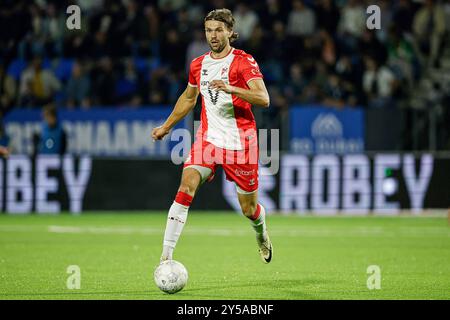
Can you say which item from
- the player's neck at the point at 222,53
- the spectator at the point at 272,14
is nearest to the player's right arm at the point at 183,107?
the player's neck at the point at 222,53

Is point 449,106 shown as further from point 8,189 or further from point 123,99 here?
point 8,189

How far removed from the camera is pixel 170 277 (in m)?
8.55

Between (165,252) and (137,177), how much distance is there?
10.4 m

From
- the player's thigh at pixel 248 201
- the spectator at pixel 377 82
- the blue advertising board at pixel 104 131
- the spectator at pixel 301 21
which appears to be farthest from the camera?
the spectator at pixel 301 21

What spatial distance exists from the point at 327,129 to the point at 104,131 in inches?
183

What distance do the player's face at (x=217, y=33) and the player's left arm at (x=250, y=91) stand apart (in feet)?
1.60

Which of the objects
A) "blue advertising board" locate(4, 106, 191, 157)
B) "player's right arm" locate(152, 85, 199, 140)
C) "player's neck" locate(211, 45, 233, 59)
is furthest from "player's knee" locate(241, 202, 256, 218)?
"blue advertising board" locate(4, 106, 191, 157)

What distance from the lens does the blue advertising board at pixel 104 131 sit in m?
20.3

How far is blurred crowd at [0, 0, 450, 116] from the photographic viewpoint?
67.3ft

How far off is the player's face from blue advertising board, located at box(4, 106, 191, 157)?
10.7 meters

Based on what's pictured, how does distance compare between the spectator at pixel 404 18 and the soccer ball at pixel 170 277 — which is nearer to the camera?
the soccer ball at pixel 170 277

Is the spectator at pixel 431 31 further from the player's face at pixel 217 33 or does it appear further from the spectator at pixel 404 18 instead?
the player's face at pixel 217 33

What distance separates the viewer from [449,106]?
19.5m
